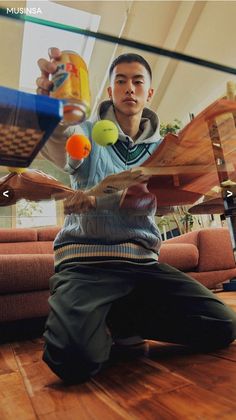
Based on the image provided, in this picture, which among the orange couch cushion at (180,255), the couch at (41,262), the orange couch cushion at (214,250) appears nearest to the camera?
the couch at (41,262)

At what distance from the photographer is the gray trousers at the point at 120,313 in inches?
24.4

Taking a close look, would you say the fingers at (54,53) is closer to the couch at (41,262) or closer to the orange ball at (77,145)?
the orange ball at (77,145)

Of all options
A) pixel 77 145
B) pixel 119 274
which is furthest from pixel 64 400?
pixel 77 145

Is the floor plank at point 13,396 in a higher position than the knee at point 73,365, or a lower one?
lower

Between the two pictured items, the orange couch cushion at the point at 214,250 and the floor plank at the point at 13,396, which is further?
the orange couch cushion at the point at 214,250

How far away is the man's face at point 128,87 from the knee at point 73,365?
1.57 ft

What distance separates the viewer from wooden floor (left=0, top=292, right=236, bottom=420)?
1.45ft

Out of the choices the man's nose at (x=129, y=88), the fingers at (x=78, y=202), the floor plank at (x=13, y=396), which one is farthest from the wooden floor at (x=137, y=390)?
the man's nose at (x=129, y=88)

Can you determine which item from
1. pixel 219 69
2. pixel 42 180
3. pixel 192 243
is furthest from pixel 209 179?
pixel 192 243

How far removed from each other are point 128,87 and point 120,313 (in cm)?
55

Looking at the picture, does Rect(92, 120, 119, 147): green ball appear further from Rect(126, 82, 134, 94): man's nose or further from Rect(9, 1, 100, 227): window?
Rect(126, 82, 134, 94): man's nose

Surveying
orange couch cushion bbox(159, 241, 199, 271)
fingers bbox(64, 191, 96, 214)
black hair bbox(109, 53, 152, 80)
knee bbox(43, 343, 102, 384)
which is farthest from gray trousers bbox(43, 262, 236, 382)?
orange couch cushion bbox(159, 241, 199, 271)

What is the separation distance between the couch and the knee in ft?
2.06

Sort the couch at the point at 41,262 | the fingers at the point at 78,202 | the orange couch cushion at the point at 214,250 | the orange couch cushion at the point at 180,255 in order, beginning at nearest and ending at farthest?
the fingers at the point at 78,202
the couch at the point at 41,262
the orange couch cushion at the point at 180,255
the orange couch cushion at the point at 214,250
